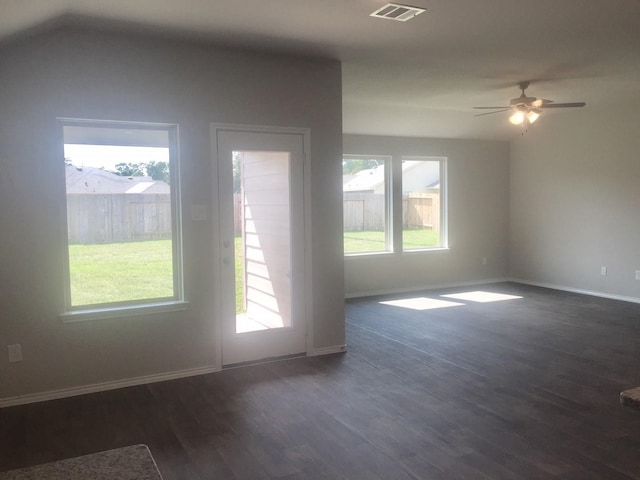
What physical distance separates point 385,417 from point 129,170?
8.85ft

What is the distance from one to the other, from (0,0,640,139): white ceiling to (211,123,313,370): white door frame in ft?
2.17

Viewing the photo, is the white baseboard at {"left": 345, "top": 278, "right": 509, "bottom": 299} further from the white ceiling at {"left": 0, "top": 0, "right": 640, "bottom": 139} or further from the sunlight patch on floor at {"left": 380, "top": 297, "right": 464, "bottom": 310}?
the white ceiling at {"left": 0, "top": 0, "right": 640, "bottom": 139}

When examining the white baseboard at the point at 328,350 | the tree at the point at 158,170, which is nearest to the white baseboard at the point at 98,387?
the white baseboard at the point at 328,350

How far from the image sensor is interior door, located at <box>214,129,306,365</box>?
4418mm

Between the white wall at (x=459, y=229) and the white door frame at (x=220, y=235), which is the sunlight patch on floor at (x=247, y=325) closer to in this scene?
the white door frame at (x=220, y=235)

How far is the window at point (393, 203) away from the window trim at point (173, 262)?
3639 mm

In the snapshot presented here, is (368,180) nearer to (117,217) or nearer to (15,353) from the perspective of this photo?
(117,217)

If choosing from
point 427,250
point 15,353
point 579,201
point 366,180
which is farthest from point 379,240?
point 15,353

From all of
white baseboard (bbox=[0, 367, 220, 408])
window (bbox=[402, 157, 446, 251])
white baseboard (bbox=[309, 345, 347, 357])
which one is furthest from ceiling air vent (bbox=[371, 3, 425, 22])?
window (bbox=[402, 157, 446, 251])

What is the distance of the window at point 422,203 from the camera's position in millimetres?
8148

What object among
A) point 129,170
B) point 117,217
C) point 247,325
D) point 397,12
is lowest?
point 247,325

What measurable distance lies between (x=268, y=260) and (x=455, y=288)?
449 cm

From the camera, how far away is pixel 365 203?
788 centimetres

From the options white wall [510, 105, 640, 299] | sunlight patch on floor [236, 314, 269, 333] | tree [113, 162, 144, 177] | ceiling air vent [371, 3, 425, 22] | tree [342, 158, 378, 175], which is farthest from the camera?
tree [342, 158, 378, 175]
